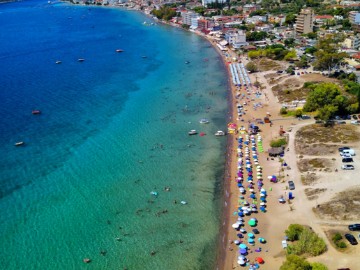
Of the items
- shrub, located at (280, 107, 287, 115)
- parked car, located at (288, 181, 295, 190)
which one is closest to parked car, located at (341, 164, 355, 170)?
parked car, located at (288, 181, 295, 190)

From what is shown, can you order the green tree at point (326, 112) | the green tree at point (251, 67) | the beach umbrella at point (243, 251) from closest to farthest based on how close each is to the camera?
the beach umbrella at point (243, 251) < the green tree at point (326, 112) < the green tree at point (251, 67)

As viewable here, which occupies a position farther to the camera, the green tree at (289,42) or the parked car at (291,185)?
the green tree at (289,42)

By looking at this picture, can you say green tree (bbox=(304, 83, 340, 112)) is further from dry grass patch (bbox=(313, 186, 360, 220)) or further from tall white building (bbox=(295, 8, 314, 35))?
tall white building (bbox=(295, 8, 314, 35))

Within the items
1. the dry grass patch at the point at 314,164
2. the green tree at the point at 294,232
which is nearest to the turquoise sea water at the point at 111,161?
the green tree at the point at 294,232

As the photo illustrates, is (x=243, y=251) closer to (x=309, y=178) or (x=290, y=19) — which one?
(x=309, y=178)

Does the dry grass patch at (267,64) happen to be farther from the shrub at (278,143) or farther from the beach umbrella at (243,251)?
the beach umbrella at (243,251)

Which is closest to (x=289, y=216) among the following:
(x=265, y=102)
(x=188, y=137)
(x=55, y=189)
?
(x=188, y=137)

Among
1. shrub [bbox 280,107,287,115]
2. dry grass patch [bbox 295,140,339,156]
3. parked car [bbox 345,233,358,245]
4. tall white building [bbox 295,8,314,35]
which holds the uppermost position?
tall white building [bbox 295,8,314,35]

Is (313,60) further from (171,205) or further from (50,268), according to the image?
(50,268)
